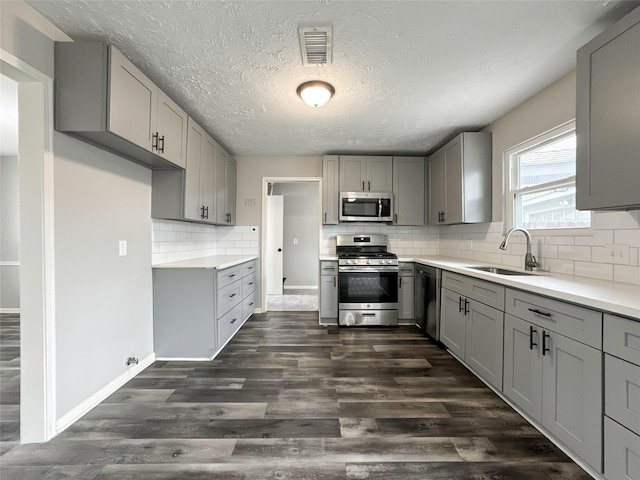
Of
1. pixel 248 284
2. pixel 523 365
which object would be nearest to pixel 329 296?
pixel 248 284

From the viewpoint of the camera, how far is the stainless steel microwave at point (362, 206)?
3904mm

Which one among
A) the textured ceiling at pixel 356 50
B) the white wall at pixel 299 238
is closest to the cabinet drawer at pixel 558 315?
the textured ceiling at pixel 356 50

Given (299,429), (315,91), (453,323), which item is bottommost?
(299,429)

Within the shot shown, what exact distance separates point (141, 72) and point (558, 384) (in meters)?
3.18

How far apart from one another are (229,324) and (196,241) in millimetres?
1228

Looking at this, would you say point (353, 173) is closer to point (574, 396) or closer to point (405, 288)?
point (405, 288)

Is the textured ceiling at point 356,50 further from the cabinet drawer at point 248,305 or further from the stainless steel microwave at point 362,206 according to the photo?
the cabinet drawer at point 248,305

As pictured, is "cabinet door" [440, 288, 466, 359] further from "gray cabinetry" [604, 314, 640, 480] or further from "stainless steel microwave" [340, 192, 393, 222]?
"stainless steel microwave" [340, 192, 393, 222]

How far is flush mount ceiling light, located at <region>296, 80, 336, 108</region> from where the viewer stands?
216 centimetres

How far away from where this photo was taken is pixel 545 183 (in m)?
2.37

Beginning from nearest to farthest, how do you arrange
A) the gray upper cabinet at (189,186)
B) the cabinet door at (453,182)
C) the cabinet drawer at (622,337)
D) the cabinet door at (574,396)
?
the cabinet drawer at (622,337), the cabinet door at (574,396), the gray upper cabinet at (189,186), the cabinet door at (453,182)

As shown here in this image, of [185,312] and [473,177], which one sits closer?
[185,312]

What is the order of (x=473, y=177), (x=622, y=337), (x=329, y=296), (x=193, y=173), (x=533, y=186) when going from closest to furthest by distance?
(x=622, y=337)
(x=533, y=186)
(x=193, y=173)
(x=473, y=177)
(x=329, y=296)

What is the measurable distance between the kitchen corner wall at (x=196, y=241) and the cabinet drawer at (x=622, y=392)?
3.16m
